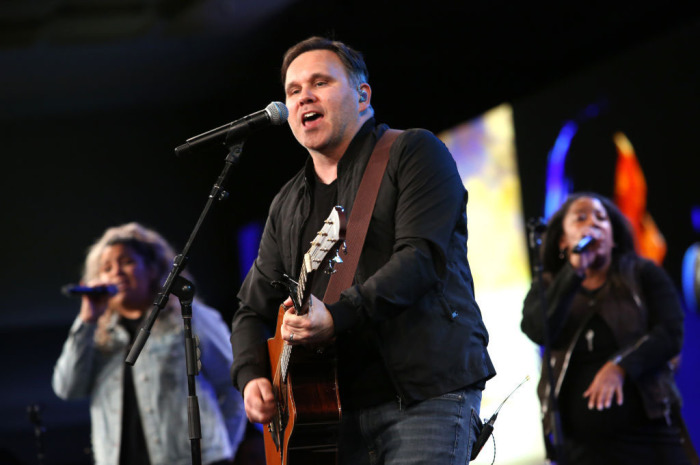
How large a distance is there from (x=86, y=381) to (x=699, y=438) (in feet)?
13.1

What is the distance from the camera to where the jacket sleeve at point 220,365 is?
477 cm

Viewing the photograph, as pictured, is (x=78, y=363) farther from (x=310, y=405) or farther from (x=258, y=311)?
(x=310, y=405)

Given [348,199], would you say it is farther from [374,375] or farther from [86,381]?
[86,381]

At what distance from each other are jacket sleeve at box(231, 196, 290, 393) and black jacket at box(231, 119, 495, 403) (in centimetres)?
23

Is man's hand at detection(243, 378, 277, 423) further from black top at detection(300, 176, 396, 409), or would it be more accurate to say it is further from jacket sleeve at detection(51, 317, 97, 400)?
jacket sleeve at detection(51, 317, 97, 400)

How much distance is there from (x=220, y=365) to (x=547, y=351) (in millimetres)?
1844

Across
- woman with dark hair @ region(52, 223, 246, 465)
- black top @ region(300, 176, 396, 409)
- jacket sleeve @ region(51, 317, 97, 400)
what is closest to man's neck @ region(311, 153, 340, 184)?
black top @ region(300, 176, 396, 409)

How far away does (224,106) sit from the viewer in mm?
9273

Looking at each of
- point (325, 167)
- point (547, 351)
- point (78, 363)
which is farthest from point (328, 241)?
point (78, 363)

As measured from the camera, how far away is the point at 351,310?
7.55 ft

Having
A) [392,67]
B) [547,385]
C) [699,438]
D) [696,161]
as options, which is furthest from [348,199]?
[392,67]

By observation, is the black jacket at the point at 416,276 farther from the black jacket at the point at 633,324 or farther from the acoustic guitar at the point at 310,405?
the black jacket at the point at 633,324

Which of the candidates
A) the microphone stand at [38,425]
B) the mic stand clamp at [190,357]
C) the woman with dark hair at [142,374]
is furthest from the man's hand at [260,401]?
the microphone stand at [38,425]

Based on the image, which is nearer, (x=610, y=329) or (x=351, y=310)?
(x=351, y=310)
